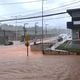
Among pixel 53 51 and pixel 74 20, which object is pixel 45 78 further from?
pixel 74 20

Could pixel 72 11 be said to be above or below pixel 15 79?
above

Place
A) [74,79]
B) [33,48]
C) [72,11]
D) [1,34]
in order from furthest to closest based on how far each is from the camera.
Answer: [1,34]
[33,48]
[72,11]
[74,79]

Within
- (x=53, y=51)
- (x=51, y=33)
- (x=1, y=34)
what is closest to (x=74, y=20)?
(x=53, y=51)

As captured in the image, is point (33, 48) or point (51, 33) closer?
point (33, 48)

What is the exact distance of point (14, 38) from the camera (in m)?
101

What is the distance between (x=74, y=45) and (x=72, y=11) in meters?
4.61

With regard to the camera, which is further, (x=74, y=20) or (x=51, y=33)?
(x=51, y=33)

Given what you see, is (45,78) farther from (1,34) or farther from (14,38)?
(14,38)

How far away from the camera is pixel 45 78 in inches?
543

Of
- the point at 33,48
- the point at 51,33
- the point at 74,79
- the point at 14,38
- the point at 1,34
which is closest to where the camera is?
the point at 74,79

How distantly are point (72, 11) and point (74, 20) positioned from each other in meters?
1.35

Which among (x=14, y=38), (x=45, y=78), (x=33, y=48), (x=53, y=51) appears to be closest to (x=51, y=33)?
(x=14, y=38)

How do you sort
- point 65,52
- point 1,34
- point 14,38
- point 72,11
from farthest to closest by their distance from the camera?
point 14,38
point 1,34
point 72,11
point 65,52

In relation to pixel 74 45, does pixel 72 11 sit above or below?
above
